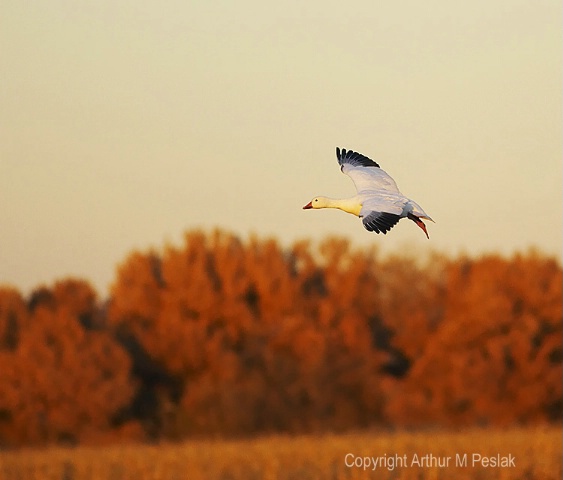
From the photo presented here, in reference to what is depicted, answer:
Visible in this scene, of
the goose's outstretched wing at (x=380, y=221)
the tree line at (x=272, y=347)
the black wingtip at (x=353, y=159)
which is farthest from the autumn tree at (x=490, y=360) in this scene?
the goose's outstretched wing at (x=380, y=221)

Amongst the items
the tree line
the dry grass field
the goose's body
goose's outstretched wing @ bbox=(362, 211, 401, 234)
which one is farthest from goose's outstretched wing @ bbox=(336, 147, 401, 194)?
the tree line

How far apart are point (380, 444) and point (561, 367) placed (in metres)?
17.9

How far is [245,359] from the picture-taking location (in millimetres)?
43531

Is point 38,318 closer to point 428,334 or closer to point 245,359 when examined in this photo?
point 245,359

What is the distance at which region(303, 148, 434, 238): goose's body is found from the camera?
17.3ft

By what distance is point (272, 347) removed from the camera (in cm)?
4403

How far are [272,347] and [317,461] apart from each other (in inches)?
705

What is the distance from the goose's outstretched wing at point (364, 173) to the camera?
5.78 metres

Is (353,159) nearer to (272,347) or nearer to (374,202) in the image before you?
(374,202)

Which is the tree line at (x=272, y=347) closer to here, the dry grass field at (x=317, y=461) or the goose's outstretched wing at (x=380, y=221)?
the dry grass field at (x=317, y=461)

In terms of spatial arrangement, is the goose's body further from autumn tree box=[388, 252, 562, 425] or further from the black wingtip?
autumn tree box=[388, 252, 562, 425]

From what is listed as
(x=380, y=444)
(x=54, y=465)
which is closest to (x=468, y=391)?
(x=380, y=444)

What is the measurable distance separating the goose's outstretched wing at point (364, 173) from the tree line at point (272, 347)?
34044mm

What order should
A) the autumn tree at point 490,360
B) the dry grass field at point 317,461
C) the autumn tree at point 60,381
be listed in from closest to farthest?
1. the dry grass field at point 317,461
2. the autumn tree at point 60,381
3. the autumn tree at point 490,360
